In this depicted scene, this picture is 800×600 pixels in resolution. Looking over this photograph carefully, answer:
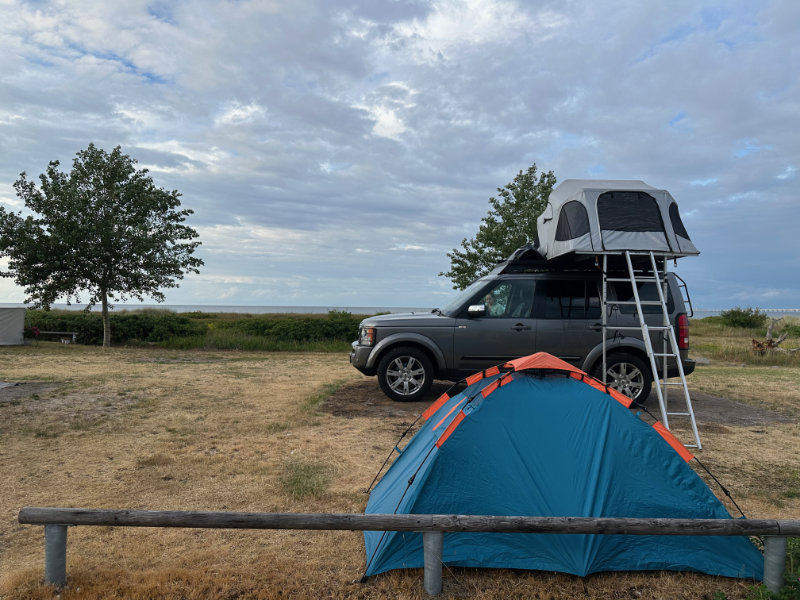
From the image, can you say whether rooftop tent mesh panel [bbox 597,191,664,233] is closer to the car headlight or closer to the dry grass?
the dry grass

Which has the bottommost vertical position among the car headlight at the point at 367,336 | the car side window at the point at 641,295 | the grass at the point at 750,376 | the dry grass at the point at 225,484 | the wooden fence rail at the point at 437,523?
the dry grass at the point at 225,484

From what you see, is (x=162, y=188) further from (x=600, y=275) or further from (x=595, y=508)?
(x=595, y=508)

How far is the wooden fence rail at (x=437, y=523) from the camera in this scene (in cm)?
327

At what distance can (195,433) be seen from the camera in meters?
7.41

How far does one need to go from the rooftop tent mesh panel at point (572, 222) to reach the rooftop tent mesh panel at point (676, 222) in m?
1.16

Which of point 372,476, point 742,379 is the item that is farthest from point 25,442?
point 742,379

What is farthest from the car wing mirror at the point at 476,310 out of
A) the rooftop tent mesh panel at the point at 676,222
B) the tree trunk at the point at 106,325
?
the tree trunk at the point at 106,325

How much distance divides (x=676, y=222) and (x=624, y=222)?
76 centimetres

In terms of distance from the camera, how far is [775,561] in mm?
3361

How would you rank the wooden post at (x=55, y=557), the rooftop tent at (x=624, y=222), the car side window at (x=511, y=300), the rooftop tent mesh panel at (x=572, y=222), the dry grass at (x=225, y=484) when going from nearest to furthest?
the wooden post at (x=55, y=557) → the dry grass at (x=225, y=484) → the rooftop tent at (x=624, y=222) → the rooftop tent mesh panel at (x=572, y=222) → the car side window at (x=511, y=300)

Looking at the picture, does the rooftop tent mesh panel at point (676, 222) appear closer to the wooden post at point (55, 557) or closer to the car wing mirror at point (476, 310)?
the car wing mirror at point (476, 310)

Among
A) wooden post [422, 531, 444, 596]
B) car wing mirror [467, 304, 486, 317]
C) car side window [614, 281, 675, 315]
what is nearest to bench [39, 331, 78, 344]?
car wing mirror [467, 304, 486, 317]

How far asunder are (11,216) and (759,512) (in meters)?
22.9

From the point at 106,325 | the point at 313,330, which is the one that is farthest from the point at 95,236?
the point at 313,330
